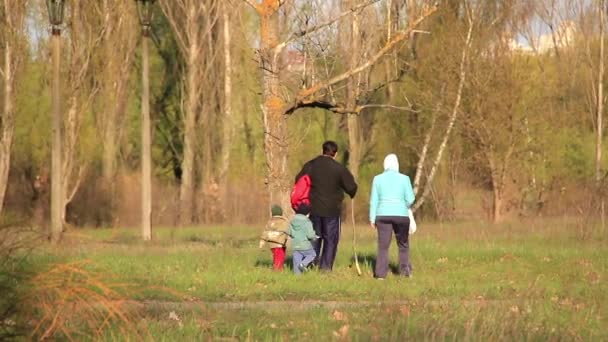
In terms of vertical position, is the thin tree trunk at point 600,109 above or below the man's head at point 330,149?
above

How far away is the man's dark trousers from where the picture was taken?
18.5 m

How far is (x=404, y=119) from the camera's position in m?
47.3

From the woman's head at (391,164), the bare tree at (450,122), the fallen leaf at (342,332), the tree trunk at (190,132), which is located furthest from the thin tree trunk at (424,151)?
the fallen leaf at (342,332)

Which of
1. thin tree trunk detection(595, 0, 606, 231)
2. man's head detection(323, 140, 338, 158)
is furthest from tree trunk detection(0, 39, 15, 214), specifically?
man's head detection(323, 140, 338, 158)

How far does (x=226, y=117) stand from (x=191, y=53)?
2.86 meters

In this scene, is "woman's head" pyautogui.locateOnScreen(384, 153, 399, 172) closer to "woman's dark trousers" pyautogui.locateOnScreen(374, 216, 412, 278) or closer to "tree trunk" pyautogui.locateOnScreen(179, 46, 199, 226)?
"woman's dark trousers" pyautogui.locateOnScreen(374, 216, 412, 278)

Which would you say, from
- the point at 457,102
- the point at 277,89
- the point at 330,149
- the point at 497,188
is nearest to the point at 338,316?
the point at 330,149

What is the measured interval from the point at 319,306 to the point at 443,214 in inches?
1205

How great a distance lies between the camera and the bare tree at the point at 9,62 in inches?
1580

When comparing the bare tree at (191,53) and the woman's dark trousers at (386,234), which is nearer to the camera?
the woman's dark trousers at (386,234)

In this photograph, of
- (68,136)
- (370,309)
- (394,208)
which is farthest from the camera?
(68,136)

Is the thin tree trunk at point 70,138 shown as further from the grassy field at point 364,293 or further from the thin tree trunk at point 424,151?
the grassy field at point 364,293

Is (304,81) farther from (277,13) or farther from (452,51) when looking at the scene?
(452,51)

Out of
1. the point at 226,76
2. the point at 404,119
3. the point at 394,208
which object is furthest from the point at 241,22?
the point at 394,208
